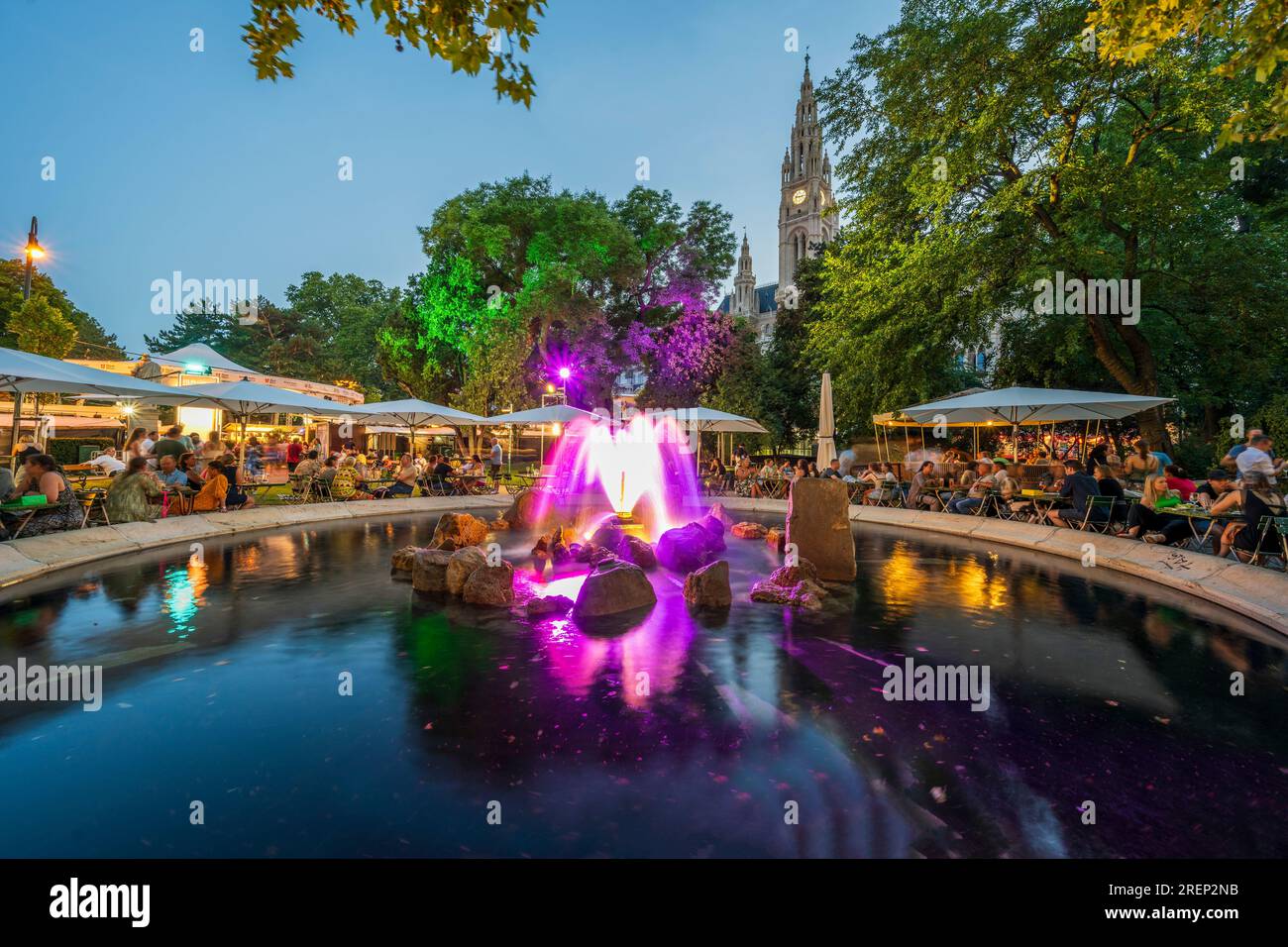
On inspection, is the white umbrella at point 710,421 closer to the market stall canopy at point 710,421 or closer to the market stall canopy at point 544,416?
the market stall canopy at point 710,421

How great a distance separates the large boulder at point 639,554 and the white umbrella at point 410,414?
1167cm

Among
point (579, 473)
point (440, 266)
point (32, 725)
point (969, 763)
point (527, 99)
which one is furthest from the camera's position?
point (440, 266)

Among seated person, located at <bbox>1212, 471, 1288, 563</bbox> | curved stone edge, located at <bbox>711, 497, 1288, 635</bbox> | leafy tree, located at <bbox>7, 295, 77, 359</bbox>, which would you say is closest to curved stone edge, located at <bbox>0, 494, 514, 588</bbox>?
curved stone edge, located at <bbox>711, 497, 1288, 635</bbox>

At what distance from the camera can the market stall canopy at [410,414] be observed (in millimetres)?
18328

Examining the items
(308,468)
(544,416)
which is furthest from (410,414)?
(544,416)

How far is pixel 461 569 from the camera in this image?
25.2ft

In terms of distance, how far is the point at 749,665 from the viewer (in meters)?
5.27

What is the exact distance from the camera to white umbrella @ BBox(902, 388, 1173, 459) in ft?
43.2

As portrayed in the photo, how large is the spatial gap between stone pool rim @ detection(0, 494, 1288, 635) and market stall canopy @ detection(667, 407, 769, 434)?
5.92 m

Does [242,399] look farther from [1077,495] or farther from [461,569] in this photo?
[1077,495]
